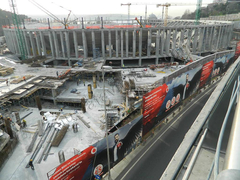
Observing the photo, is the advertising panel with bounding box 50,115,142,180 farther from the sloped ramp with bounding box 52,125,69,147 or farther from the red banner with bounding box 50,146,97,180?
the sloped ramp with bounding box 52,125,69,147

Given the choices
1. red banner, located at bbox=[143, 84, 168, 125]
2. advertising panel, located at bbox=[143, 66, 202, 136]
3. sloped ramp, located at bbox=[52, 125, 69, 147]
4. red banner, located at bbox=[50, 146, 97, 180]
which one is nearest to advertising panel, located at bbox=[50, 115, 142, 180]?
red banner, located at bbox=[50, 146, 97, 180]

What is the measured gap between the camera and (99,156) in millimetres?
16625

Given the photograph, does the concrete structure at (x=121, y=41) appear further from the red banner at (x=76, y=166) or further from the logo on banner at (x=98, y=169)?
the red banner at (x=76, y=166)

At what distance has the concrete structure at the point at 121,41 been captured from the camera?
54.2 m

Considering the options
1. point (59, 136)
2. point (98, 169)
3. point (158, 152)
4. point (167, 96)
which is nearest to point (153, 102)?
point (167, 96)

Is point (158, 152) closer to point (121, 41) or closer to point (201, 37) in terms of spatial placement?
point (121, 41)

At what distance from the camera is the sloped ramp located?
21572mm

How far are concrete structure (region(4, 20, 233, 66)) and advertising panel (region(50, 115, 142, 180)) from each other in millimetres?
37833

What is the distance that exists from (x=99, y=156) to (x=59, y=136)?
8348 millimetres

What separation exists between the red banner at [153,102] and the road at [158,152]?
4767 millimetres

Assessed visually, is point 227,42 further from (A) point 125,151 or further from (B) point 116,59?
(A) point 125,151

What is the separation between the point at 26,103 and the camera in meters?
34.2

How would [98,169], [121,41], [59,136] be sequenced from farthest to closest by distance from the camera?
[121,41], [59,136], [98,169]

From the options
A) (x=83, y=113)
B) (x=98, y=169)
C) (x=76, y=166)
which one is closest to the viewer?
(x=76, y=166)
